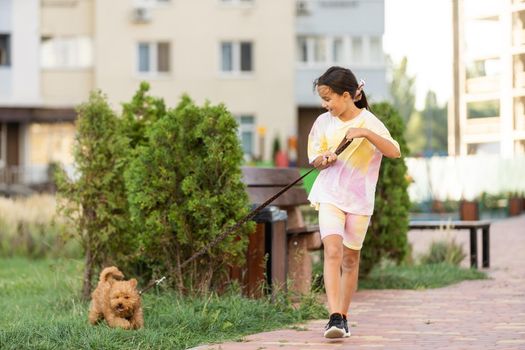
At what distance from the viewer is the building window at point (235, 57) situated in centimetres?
5012

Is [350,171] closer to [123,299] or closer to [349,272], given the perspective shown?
[349,272]

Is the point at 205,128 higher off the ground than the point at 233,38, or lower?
lower

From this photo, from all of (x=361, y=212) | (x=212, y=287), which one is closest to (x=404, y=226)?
(x=212, y=287)

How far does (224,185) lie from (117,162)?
1.31 metres

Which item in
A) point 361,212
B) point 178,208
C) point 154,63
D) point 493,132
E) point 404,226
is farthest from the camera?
point 154,63

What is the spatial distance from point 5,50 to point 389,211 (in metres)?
39.5

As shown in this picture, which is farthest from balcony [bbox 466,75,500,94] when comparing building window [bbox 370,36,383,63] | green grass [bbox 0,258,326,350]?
green grass [bbox 0,258,326,350]

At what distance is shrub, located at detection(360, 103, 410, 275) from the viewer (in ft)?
42.0

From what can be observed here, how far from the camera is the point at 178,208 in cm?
1012

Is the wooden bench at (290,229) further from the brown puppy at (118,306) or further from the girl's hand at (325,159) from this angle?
the girl's hand at (325,159)

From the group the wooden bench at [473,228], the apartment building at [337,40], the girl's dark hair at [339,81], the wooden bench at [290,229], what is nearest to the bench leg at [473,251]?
the wooden bench at [473,228]

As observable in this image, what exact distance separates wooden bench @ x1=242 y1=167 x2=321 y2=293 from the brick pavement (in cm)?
53

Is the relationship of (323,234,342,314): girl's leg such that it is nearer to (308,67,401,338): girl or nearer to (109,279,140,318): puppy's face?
(308,67,401,338): girl

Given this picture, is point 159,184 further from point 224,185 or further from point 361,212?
point 361,212
